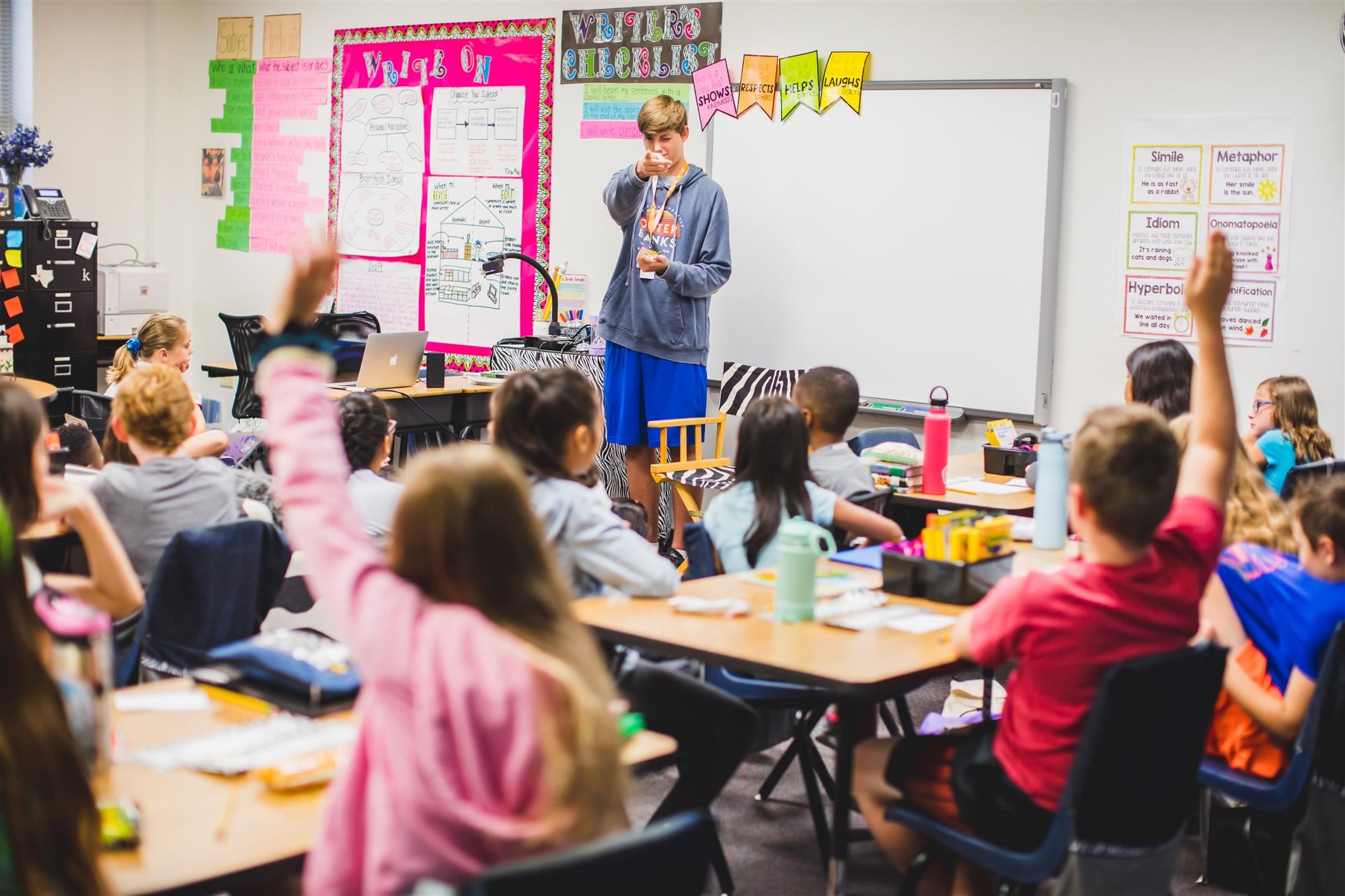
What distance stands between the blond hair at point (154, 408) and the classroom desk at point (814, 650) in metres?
1.16

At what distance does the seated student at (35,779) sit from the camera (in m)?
1.50

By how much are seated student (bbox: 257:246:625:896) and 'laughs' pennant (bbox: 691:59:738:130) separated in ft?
17.3

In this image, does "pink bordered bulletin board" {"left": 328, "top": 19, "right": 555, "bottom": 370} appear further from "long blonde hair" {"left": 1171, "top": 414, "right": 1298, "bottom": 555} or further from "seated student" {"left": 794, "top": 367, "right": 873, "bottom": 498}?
"long blonde hair" {"left": 1171, "top": 414, "right": 1298, "bottom": 555}

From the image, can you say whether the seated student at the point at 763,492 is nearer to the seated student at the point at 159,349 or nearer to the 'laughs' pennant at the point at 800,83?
the seated student at the point at 159,349

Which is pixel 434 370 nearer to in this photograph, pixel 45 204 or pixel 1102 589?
pixel 45 204

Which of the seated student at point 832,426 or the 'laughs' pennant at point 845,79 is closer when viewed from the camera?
the seated student at point 832,426

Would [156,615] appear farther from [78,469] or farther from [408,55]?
[408,55]

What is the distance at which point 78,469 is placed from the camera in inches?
152

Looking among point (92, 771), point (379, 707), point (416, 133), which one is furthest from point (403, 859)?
point (416, 133)

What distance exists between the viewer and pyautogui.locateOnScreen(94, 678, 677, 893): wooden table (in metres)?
1.59

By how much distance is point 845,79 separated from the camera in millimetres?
6250

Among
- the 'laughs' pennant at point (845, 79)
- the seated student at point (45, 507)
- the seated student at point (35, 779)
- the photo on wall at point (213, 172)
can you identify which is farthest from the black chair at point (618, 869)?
the photo on wall at point (213, 172)

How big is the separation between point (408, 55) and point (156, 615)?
566 centimetres

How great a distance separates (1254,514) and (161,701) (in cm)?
216
